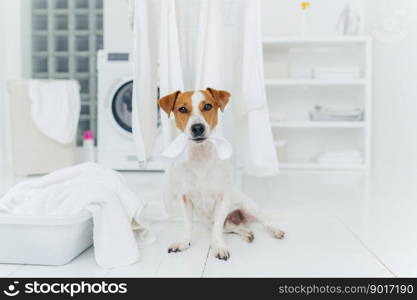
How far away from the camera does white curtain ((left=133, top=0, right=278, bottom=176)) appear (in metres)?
1.89

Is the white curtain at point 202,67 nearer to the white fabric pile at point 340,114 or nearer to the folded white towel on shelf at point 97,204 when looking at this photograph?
the folded white towel on shelf at point 97,204

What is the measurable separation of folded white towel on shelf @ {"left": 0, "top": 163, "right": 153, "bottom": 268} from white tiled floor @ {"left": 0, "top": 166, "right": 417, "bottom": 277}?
6 cm

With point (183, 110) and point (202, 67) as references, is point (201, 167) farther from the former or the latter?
point (202, 67)

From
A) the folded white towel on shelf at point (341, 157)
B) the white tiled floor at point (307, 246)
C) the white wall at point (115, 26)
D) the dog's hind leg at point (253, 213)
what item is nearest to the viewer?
the white tiled floor at point (307, 246)

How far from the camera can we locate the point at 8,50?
14.3ft

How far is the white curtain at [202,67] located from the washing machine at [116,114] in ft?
5.28

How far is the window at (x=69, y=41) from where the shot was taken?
14.9 feet

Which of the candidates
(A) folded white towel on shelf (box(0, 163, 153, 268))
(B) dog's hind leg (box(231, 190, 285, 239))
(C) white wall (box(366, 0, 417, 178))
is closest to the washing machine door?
(A) folded white towel on shelf (box(0, 163, 153, 268))

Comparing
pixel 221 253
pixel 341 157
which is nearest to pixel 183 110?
pixel 221 253

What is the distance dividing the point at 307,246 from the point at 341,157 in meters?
2.59

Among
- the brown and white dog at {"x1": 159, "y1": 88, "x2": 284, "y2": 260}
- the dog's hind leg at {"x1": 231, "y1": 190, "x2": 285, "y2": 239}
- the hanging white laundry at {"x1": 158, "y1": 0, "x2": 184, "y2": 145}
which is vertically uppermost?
the hanging white laundry at {"x1": 158, "y1": 0, "x2": 184, "y2": 145}

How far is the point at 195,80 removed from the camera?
6.53 ft

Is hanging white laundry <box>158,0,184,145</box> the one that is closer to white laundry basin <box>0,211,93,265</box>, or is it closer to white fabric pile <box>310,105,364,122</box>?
white laundry basin <box>0,211,93,265</box>

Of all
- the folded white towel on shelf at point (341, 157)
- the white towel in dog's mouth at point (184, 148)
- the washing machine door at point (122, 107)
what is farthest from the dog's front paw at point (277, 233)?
the folded white towel on shelf at point (341, 157)
